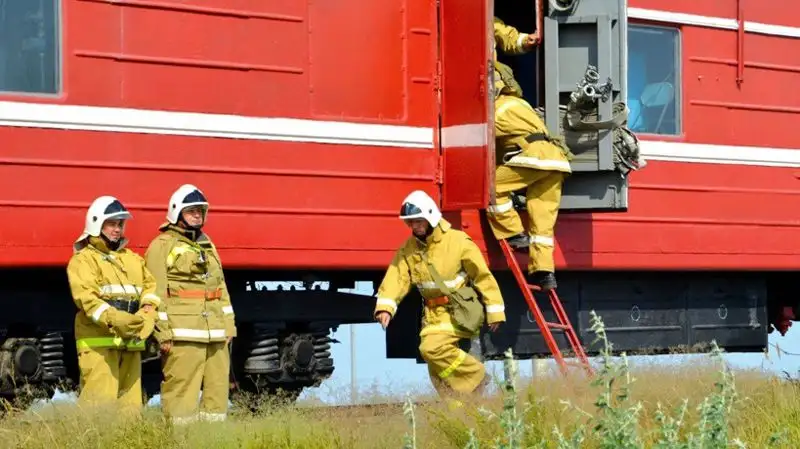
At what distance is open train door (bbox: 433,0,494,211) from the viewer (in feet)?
33.1

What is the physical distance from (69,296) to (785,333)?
662cm

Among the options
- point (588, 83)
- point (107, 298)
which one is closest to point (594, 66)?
point (588, 83)

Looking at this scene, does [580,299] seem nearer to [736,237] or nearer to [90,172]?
[736,237]

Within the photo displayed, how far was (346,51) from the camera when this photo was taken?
1010 cm

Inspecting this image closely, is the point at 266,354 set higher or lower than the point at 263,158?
lower

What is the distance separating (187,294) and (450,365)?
1672mm

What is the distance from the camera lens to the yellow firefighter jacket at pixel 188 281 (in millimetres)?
8969

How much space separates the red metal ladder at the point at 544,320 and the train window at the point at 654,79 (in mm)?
1622

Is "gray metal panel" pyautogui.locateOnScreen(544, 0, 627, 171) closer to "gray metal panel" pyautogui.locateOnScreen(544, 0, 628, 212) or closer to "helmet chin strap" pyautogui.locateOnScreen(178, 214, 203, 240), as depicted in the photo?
"gray metal panel" pyautogui.locateOnScreen(544, 0, 628, 212)

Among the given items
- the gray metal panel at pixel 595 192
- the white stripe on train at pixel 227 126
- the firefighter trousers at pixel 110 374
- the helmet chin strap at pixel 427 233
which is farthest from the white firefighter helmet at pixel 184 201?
the gray metal panel at pixel 595 192

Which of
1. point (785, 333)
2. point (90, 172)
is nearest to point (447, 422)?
point (90, 172)

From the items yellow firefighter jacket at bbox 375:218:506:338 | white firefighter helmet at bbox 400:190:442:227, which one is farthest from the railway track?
white firefighter helmet at bbox 400:190:442:227

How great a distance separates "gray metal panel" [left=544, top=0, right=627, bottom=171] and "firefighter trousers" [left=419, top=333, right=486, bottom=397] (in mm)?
1992

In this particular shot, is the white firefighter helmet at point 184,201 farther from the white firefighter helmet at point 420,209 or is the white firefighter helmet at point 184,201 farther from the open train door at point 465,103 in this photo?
the open train door at point 465,103
